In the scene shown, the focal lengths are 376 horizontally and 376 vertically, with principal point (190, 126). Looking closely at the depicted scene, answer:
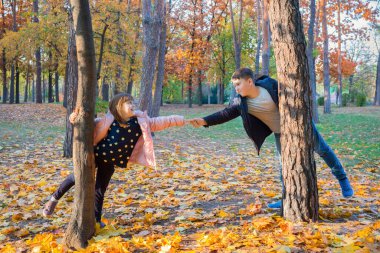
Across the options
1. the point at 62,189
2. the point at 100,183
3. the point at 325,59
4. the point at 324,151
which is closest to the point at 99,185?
the point at 100,183

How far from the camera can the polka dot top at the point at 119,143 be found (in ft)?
12.8

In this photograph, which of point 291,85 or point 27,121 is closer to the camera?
point 291,85

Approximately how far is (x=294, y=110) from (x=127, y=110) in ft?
5.56

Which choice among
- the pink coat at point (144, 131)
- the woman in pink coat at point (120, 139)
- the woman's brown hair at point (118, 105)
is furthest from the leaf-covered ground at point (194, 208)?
the woman's brown hair at point (118, 105)

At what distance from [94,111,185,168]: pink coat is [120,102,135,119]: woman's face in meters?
0.07

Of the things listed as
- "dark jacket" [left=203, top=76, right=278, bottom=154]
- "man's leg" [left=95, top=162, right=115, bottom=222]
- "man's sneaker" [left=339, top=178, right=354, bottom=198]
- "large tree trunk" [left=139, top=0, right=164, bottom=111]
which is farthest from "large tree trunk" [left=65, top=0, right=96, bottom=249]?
"large tree trunk" [left=139, top=0, right=164, bottom=111]

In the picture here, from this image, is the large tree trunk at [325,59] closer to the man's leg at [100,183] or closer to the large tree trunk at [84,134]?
the man's leg at [100,183]

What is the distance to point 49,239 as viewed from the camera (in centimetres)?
370

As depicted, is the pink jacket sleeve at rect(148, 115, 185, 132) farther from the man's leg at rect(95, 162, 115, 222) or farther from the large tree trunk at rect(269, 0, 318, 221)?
the large tree trunk at rect(269, 0, 318, 221)

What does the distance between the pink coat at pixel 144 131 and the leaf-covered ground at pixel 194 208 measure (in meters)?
0.73

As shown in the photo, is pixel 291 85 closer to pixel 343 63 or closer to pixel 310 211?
pixel 310 211

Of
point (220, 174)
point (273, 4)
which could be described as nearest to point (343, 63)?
point (220, 174)

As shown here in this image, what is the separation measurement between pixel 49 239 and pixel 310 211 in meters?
2.60

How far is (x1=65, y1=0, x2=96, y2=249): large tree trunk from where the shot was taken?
137 inches
